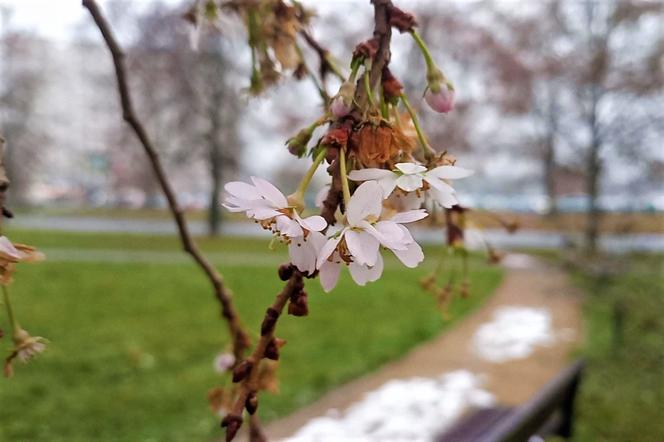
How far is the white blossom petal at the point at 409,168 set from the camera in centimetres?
37

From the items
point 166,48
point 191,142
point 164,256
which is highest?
point 166,48

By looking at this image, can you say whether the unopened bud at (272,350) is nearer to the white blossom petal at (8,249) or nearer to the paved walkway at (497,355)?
the white blossom petal at (8,249)

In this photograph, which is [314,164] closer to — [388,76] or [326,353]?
[388,76]

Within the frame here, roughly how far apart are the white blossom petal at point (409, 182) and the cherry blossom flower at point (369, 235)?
0.02m

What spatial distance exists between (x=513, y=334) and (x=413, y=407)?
2.52 metres

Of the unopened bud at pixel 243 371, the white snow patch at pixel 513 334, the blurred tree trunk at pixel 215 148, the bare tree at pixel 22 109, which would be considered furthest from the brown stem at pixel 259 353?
the bare tree at pixel 22 109

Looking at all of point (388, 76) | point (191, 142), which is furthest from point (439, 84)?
point (191, 142)

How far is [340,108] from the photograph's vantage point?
0.39 m

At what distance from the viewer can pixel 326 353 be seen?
488cm

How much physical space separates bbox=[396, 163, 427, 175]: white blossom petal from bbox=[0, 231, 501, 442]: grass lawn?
0.31 meters

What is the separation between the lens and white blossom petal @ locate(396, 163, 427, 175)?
37 centimetres

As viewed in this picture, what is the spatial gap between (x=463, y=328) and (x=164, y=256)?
5.90 m

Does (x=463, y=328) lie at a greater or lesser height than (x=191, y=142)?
lesser

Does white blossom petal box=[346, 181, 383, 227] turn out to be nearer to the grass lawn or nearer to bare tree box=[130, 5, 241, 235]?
the grass lawn
